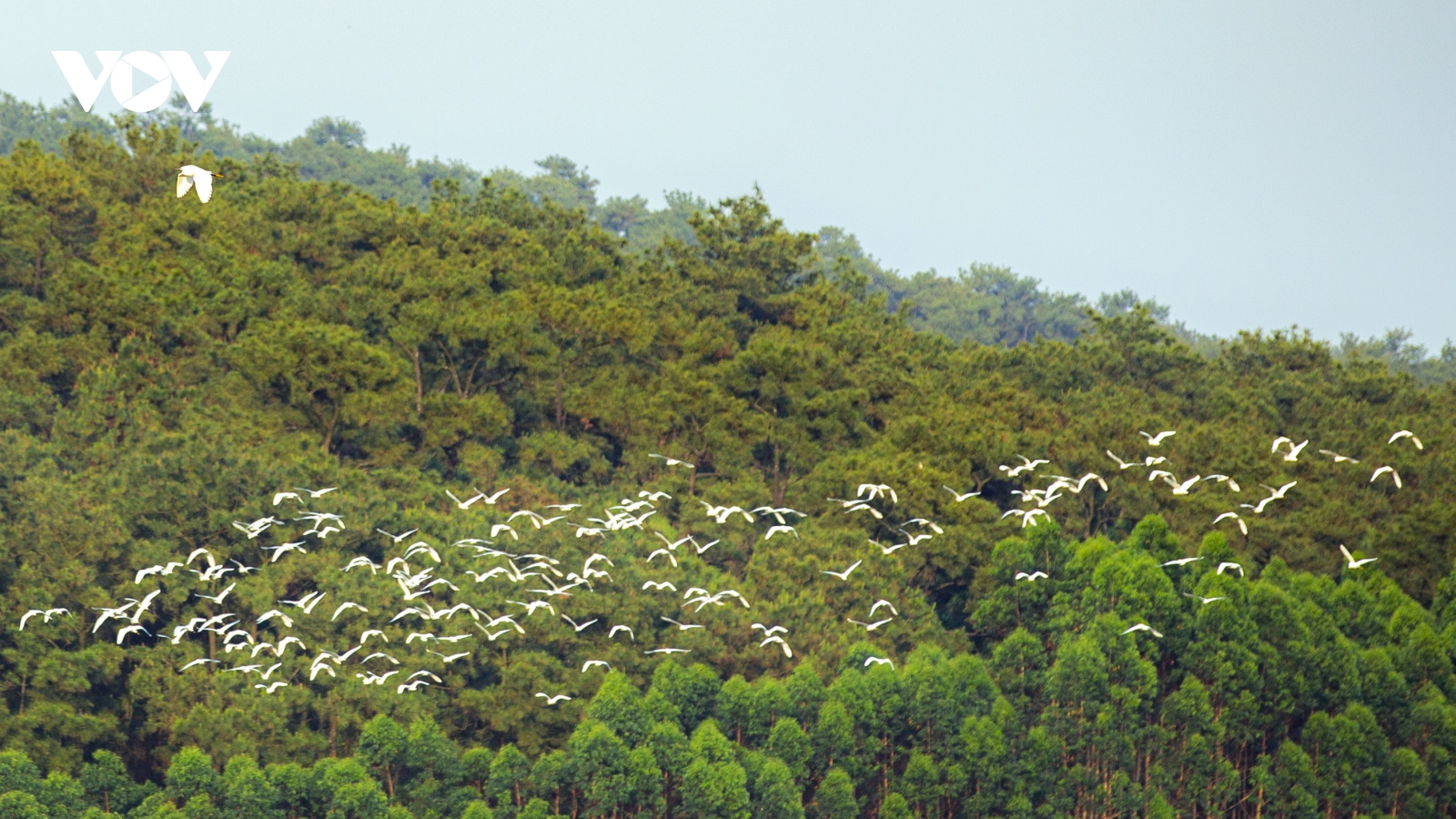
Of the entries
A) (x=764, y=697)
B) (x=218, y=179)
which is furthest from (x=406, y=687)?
(x=218, y=179)

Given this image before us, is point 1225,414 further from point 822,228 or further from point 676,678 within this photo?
point 822,228

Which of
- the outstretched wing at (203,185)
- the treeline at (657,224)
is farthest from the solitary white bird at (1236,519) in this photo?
the treeline at (657,224)

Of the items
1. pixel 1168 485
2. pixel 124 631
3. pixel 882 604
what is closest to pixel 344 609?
pixel 124 631

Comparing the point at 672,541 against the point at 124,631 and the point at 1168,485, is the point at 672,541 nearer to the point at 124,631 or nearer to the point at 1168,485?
the point at 1168,485

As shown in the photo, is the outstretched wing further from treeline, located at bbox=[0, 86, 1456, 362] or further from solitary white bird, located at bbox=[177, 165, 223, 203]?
treeline, located at bbox=[0, 86, 1456, 362]

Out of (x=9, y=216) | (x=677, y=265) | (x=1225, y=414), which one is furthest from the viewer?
(x=677, y=265)

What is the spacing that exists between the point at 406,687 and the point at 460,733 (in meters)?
0.92

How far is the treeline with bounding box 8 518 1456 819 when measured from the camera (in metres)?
17.5

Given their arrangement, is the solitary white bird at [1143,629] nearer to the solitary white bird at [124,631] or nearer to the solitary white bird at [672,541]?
the solitary white bird at [672,541]

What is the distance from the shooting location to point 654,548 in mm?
21703

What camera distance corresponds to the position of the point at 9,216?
82.0ft

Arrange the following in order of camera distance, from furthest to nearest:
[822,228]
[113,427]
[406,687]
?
[822,228] → [113,427] → [406,687]

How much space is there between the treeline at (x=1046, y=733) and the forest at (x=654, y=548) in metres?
0.05

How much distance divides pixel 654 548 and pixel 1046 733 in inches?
225
